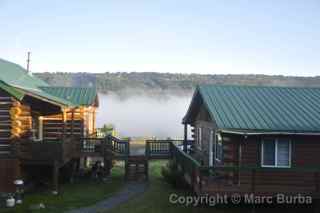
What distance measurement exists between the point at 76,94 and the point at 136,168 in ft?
25.8

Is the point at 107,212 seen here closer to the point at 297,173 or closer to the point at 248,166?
the point at 248,166

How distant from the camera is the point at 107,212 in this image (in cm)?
1931

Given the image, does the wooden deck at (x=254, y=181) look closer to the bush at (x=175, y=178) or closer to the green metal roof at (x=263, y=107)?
the green metal roof at (x=263, y=107)

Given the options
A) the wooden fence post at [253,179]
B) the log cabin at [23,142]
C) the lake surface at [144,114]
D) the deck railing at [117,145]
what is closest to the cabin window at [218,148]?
the wooden fence post at [253,179]

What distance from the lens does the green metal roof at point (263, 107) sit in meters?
18.0

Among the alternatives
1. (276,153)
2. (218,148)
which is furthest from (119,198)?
(276,153)

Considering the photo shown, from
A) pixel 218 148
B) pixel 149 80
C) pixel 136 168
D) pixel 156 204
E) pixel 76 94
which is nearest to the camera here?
pixel 156 204

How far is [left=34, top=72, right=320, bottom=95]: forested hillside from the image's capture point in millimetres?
107550

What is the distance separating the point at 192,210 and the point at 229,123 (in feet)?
14.4

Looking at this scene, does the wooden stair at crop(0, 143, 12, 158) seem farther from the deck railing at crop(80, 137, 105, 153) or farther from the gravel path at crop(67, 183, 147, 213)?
the deck railing at crop(80, 137, 105, 153)

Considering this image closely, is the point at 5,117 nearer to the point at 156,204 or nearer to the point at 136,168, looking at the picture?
the point at 156,204

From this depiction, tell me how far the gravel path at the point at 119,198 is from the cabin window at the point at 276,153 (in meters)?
7.78

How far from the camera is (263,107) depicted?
20188 millimetres

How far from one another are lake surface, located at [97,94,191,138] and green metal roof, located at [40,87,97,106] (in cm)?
3637
